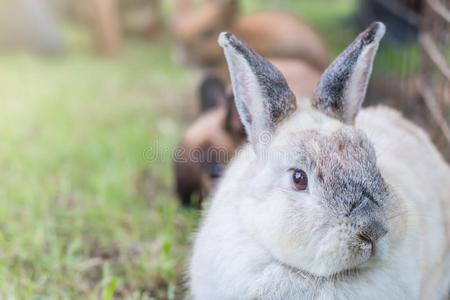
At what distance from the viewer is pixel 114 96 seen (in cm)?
551

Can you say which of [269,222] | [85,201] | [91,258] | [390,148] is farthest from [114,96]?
[269,222]

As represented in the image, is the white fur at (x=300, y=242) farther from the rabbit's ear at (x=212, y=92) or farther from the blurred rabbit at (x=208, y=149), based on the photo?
the rabbit's ear at (x=212, y=92)

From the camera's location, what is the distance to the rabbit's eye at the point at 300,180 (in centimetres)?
214

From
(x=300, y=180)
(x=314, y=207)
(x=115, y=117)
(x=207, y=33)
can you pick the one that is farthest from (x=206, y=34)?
(x=314, y=207)

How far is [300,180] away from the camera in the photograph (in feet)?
7.07

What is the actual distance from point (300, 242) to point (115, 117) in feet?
10.4

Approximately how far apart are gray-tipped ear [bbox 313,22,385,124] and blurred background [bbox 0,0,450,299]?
1.11m

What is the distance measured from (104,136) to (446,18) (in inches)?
88.1

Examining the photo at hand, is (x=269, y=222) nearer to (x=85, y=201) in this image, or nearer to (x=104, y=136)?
(x=85, y=201)

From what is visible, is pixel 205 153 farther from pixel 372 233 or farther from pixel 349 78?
pixel 372 233

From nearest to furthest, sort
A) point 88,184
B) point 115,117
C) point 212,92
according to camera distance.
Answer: point 88,184
point 212,92
point 115,117

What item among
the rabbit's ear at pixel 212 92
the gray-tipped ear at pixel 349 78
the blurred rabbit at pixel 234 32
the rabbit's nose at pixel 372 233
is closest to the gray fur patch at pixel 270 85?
the gray-tipped ear at pixel 349 78

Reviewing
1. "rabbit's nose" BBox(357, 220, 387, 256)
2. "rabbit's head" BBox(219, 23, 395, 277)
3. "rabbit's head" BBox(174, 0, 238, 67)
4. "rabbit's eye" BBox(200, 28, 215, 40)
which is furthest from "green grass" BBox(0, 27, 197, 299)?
"rabbit's nose" BBox(357, 220, 387, 256)

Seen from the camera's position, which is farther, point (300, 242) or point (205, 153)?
point (205, 153)
